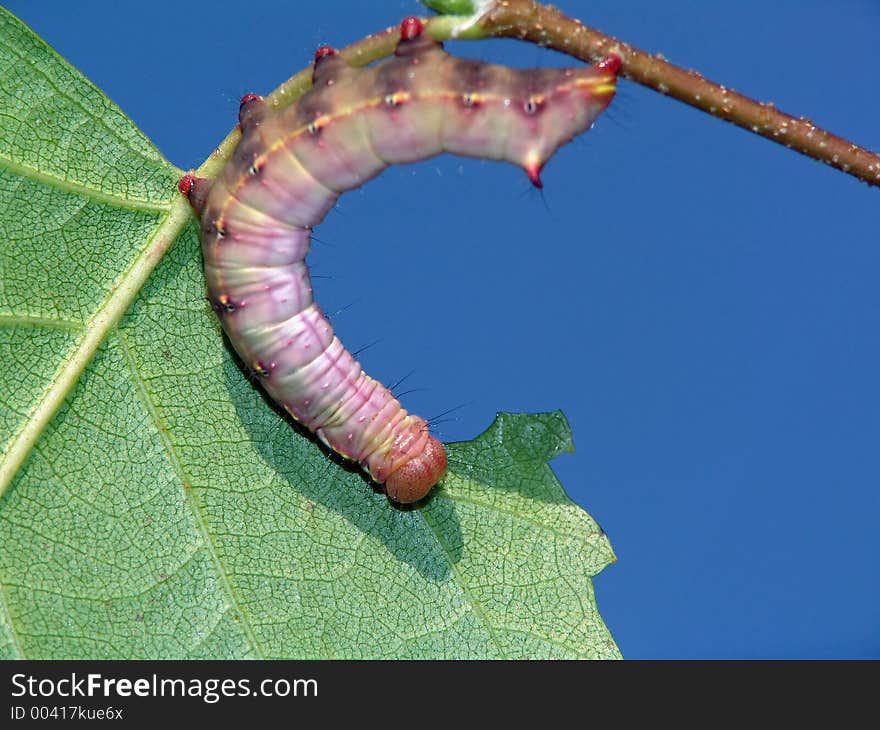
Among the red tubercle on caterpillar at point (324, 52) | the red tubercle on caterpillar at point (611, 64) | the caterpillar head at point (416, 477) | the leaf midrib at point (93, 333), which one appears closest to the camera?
the red tubercle on caterpillar at point (611, 64)

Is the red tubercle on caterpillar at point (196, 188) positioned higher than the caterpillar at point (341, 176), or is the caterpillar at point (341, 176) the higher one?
the red tubercle on caterpillar at point (196, 188)

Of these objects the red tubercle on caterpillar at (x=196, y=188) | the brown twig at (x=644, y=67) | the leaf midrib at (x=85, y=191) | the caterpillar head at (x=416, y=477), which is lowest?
the caterpillar head at (x=416, y=477)

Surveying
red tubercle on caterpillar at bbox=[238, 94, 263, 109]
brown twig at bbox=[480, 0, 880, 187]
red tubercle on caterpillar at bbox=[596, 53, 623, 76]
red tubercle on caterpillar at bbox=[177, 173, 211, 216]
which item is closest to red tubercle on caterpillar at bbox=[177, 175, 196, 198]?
red tubercle on caterpillar at bbox=[177, 173, 211, 216]

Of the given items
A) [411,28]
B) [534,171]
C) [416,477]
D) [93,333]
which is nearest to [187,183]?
[93,333]

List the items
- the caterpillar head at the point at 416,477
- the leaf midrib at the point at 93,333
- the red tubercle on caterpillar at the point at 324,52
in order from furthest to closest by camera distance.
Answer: the caterpillar head at the point at 416,477
the leaf midrib at the point at 93,333
the red tubercle on caterpillar at the point at 324,52

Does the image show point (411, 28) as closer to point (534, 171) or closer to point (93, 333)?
point (534, 171)

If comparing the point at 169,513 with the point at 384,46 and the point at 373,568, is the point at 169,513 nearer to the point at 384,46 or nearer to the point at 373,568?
the point at 373,568

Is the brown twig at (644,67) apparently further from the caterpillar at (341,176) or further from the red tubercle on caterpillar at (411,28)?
the red tubercle on caterpillar at (411,28)

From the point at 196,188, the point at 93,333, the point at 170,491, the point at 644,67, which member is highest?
the point at 196,188

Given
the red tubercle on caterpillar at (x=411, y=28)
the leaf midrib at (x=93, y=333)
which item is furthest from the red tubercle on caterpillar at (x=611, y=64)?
the leaf midrib at (x=93, y=333)
